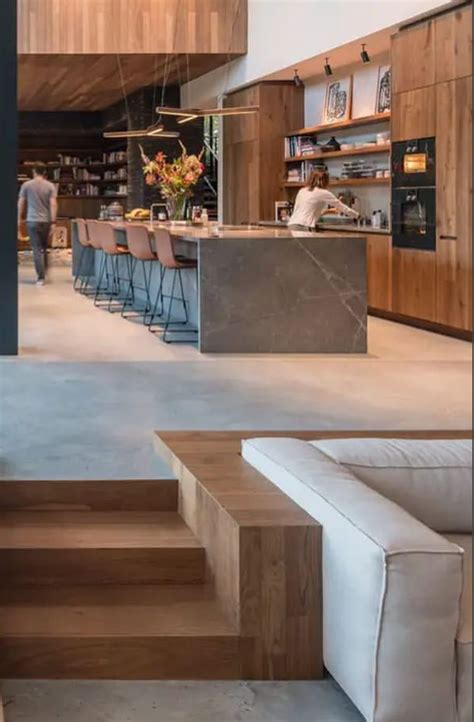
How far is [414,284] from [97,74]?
7.45 metres

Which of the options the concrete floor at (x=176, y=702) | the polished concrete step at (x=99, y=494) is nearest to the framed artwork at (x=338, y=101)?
the polished concrete step at (x=99, y=494)

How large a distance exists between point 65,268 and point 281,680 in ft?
47.1

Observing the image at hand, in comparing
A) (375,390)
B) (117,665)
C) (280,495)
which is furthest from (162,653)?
(375,390)

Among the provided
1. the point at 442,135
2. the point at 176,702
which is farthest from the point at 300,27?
the point at 176,702

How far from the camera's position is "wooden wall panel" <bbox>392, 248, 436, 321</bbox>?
31.7 feet

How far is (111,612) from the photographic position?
3.55 meters

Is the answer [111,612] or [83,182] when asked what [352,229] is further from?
[83,182]

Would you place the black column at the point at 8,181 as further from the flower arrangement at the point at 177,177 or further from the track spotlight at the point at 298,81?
the track spotlight at the point at 298,81

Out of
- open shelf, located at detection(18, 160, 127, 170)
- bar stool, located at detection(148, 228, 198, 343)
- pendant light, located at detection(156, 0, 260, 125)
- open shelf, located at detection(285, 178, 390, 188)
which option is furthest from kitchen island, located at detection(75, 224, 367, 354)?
open shelf, located at detection(18, 160, 127, 170)

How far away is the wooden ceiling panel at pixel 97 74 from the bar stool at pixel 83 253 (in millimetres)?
2040

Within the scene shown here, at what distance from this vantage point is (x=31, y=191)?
13516 millimetres

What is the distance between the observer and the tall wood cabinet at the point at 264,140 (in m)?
13.7

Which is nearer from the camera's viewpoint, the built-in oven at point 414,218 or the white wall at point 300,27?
the built-in oven at point 414,218

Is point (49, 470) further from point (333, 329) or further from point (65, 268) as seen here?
point (65, 268)
